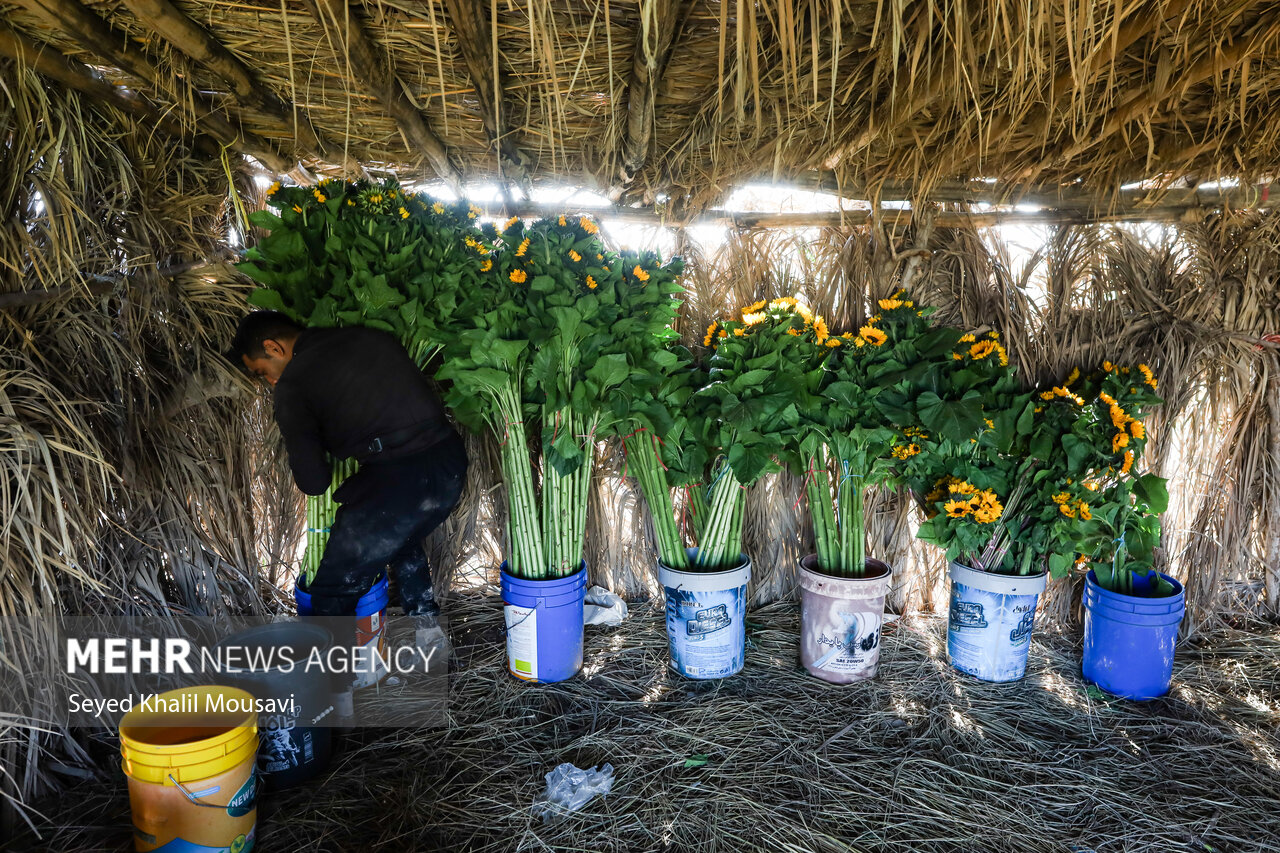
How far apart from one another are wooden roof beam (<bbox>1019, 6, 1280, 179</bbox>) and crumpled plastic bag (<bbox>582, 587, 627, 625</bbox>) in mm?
2680

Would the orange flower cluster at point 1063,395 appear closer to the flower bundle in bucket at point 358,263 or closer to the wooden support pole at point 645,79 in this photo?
the wooden support pole at point 645,79

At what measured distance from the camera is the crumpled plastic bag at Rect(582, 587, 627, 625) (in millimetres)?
3176

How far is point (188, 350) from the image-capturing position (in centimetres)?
268

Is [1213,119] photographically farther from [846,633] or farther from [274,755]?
[274,755]

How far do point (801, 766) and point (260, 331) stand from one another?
238cm

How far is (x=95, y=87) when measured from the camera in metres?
2.16

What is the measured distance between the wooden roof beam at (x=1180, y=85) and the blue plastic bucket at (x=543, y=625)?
2.52 meters

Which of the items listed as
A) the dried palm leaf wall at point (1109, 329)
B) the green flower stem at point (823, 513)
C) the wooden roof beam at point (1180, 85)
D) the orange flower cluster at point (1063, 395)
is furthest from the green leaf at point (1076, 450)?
the wooden roof beam at point (1180, 85)

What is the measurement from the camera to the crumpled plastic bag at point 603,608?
318cm

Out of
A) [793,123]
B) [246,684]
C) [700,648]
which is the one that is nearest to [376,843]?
[246,684]

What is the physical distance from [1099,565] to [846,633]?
39.6 inches

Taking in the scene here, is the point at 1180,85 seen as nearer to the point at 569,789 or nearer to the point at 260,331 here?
the point at 569,789

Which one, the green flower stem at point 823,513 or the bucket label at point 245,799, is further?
the green flower stem at point 823,513

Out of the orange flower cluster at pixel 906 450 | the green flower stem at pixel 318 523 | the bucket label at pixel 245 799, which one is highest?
the orange flower cluster at pixel 906 450
